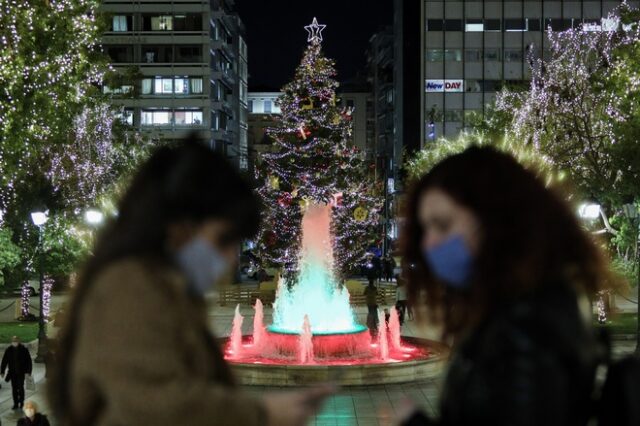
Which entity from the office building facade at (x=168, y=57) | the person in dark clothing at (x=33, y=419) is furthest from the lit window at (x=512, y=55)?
the person in dark clothing at (x=33, y=419)

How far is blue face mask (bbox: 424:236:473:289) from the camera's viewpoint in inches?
83.4

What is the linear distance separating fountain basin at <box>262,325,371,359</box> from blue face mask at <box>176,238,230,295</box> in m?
17.8

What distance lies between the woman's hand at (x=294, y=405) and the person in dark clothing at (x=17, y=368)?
1535cm

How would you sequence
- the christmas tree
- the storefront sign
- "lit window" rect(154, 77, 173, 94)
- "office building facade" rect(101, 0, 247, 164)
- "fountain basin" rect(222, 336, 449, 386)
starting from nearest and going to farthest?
1. "fountain basin" rect(222, 336, 449, 386)
2. the christmas tree
3. the storefront sign
4. "office building facade" rect(101, 0, 247, 164)
5. "lit window" rect(154, 77, 173, 94)

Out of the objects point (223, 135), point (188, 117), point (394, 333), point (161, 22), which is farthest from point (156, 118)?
point (394, 333)

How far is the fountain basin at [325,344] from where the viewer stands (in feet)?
65.1

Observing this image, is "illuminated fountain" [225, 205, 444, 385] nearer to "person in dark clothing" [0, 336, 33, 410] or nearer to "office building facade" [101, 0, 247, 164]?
"person in dark clothing" [0, 336, 33, 410]

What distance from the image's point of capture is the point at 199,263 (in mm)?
2072

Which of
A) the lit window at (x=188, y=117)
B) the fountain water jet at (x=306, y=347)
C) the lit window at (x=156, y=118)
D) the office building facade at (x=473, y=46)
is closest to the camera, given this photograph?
the fountain water jet at (x=306, y=347)

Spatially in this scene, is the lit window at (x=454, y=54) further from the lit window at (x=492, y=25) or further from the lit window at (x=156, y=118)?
the lit window at (x=156, y=118)

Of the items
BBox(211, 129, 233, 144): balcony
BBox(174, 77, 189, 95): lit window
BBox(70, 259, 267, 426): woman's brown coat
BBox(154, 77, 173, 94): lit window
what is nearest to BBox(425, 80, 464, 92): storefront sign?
BBox(211, 129, 233, 144): balcony

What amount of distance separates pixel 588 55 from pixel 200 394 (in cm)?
4149

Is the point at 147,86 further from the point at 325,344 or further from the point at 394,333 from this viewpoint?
the point at 325,344

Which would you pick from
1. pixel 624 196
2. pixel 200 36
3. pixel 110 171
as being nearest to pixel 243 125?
pixel 200 36
